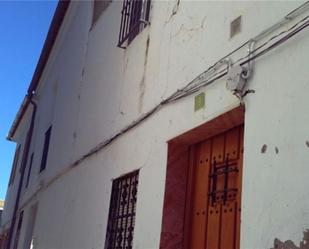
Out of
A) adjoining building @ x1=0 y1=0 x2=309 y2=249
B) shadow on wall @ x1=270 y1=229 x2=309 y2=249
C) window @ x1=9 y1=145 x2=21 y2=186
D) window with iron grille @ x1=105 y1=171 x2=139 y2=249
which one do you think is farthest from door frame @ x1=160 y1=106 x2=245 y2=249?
window @ x1=9 y1=145 x2=21 y2=186

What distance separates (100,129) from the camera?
6.19 metres

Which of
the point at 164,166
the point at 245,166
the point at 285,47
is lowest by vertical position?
the point at 245,166

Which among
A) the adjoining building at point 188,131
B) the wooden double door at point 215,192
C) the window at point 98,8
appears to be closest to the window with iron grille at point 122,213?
the adjoining building at point 188,131

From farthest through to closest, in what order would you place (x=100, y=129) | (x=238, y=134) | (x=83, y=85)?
(x=83, y=85) → (x=100, y=129) → (x=238, y=134)

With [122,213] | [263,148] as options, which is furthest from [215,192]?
[122,213]

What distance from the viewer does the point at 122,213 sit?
4.93 metres

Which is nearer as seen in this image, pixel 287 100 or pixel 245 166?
pixel 287 100

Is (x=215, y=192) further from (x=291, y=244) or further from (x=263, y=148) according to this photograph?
(x=291, y=244)

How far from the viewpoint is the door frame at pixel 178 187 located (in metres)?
3.80

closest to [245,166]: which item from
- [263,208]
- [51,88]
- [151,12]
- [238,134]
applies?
[263,208]

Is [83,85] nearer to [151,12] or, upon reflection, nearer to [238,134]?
[151,12]

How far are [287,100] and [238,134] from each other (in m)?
0.81

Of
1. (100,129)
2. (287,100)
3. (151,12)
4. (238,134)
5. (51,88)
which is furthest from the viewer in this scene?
(51,88)

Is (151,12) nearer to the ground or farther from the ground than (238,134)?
farther from the ground
